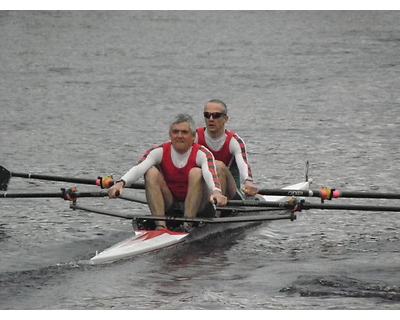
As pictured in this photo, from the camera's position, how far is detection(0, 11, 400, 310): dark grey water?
30.5 feet

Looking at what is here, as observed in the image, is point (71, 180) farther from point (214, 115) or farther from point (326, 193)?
point (326, 193)

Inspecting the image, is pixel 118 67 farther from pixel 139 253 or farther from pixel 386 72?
pixel 139 253

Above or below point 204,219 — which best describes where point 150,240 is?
below

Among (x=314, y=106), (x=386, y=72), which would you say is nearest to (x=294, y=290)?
(x=314, y=106)

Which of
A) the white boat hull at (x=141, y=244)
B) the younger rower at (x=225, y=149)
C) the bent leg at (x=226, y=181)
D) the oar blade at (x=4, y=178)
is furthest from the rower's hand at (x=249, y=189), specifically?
the oar blade at (x=4, y=178)

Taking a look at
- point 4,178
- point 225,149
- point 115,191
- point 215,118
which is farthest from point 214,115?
point 4,178

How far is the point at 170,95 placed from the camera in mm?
20672

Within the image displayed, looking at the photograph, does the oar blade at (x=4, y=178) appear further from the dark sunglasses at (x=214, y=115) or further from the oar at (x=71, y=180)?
the dark sunglasses at (x=214, y=115)

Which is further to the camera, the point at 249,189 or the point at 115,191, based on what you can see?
the point at 249,189

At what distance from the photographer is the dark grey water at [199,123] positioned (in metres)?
9.30

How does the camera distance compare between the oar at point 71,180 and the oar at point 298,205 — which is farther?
the oar at point 71,180

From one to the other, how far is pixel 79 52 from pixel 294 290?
16.9 m

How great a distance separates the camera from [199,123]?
61.0 feet

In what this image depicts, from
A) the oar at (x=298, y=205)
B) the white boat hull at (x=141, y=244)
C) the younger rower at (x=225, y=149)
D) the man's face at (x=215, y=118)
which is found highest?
the man's face at (x=215, y=118)
